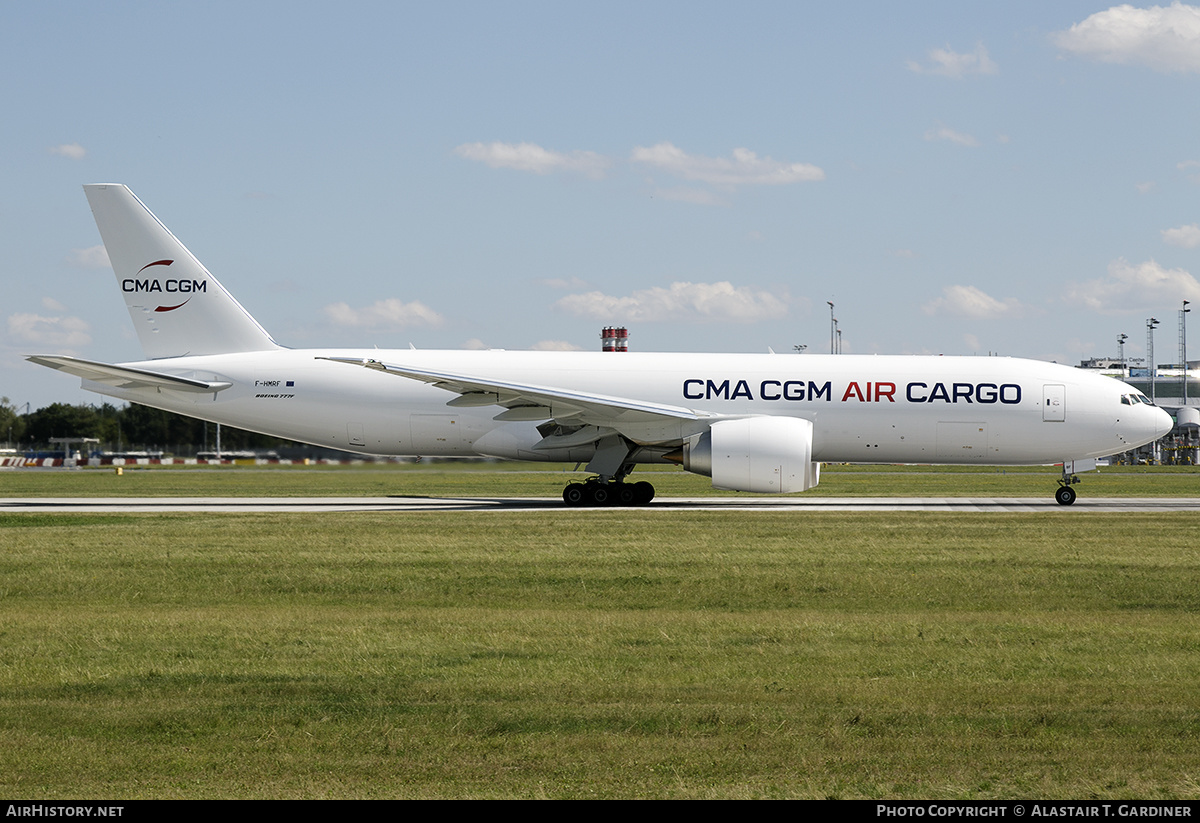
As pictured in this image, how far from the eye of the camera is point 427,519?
833 inches

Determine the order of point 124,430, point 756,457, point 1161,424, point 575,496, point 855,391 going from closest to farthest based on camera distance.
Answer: point 756,457
point 575,496
point 855,391
point 1161,424
point 124,430

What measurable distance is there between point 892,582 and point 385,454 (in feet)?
Result: 57.6

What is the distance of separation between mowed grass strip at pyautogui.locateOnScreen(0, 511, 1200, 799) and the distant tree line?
45.2m

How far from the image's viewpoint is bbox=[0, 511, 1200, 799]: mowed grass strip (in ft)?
18.4

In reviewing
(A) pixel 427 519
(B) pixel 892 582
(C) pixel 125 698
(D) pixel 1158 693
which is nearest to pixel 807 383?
(A) pixel 427 519

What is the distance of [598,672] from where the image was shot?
7.88m

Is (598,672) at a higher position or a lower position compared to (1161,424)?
lower

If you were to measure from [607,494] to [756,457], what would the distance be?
3683 mm

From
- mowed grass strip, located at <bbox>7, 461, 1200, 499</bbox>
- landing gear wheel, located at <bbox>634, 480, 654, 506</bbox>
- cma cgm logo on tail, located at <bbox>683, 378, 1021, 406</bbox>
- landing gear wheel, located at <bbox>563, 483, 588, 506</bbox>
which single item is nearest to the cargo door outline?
cma cgm logo on tail, located at <bbox>683, 378, 1021, 406</bbox>

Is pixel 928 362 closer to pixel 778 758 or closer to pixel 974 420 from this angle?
pixel 974 420

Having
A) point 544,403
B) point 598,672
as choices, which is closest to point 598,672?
point 598,672

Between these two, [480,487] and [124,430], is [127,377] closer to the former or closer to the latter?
[480,487]

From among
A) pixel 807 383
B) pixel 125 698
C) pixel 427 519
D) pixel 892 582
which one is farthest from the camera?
pixel 807 383

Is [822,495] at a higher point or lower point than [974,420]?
lower
